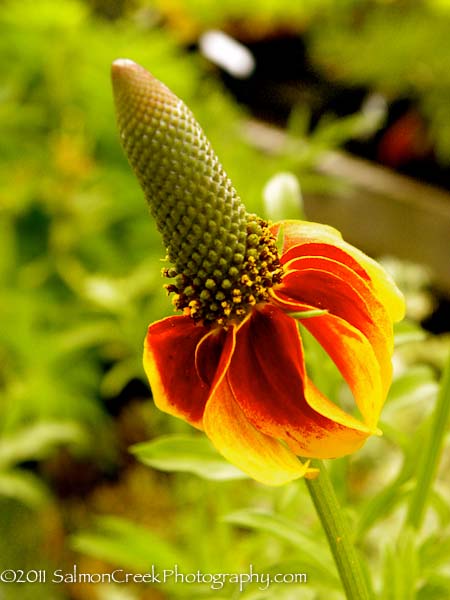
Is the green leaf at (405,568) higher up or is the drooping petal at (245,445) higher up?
the drooping petal at (245,445)

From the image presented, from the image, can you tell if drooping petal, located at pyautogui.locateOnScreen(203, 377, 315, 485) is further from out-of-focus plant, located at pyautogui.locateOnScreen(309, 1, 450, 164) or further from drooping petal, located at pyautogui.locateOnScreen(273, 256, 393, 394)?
out-of-focus plant, located at pyautogui.locateOnScreen(309, 1, 450, 164)

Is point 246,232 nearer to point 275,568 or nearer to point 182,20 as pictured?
point 275,568

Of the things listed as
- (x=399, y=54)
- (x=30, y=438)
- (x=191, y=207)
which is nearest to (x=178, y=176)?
(x=191, y=207)

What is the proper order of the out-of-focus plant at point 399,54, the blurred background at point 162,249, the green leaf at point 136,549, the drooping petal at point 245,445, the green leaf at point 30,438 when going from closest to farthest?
the drooping petal at point 245,445 < the green leaf at point 136,549 < the blurred background at point 162,249 < the green leaf at point 30,438 < the out-of-focus plant at point 399,54

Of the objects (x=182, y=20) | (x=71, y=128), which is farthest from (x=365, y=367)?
(x=182, y=20)

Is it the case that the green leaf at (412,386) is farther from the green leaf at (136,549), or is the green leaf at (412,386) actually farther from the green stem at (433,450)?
the green leaf at (136,549)

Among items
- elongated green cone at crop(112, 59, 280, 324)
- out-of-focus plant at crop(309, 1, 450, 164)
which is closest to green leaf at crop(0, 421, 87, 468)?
elongated green cone at crop(112, 59, 280, 324)

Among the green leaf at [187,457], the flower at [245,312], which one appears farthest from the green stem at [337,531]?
the green leaf at [187,457]

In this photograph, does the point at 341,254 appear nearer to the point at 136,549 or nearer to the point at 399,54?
the point at 136,549
